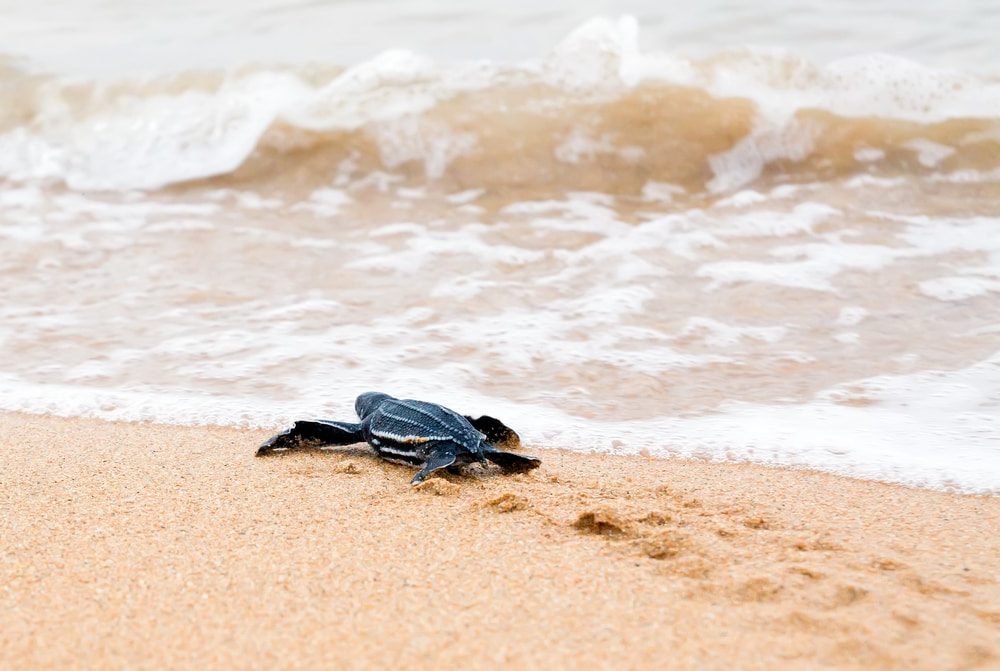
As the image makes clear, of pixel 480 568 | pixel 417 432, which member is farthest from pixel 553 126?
pixel 480 568

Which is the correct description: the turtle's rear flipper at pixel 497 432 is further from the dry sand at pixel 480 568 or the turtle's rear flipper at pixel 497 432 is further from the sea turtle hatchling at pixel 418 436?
the dry sand at pixel 480 568

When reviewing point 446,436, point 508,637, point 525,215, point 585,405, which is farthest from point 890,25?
point 508,637

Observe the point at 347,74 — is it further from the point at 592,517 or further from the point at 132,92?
the point at 592,517

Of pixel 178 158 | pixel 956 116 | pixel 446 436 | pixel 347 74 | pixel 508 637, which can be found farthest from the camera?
pixel 347 74

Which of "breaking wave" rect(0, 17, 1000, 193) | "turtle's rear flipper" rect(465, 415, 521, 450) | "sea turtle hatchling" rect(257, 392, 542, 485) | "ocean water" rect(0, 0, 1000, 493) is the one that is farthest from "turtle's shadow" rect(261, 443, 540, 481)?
"breaking wave" rect(0, 17, 1000, 193)

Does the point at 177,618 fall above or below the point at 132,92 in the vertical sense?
below

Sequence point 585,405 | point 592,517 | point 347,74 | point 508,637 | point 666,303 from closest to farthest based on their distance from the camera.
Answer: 1. point 508,637
2. point 592,517
3. point 585,405
4. point 666,303
5. point 347,74

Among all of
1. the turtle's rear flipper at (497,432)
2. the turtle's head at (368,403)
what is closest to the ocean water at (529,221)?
the turtle's rear flipper at (497,432)
